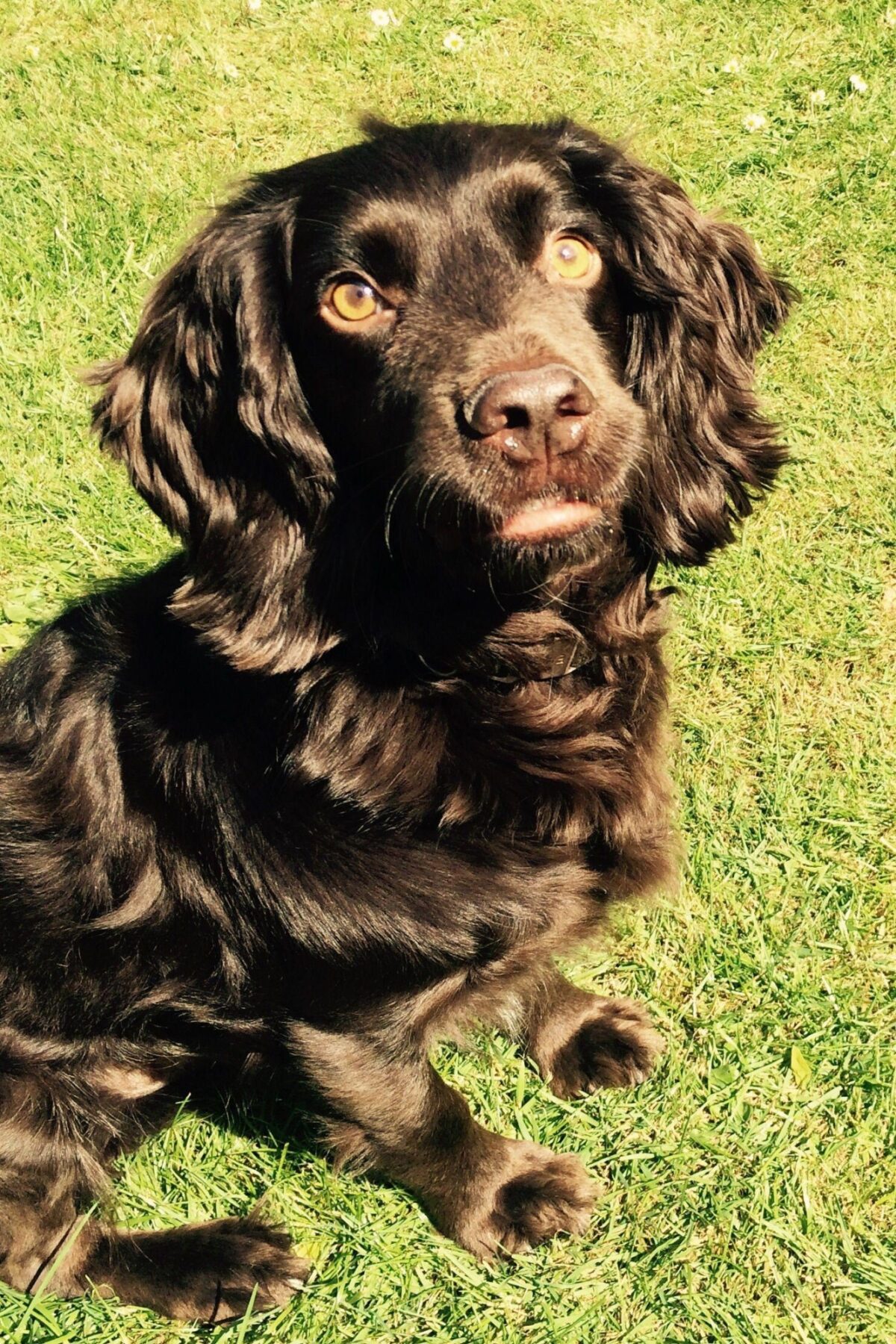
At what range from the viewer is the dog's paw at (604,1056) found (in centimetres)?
316

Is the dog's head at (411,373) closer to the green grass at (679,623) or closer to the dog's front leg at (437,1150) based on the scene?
the dog's front leg at (437,1150)

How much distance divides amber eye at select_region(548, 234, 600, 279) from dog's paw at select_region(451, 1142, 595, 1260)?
2142 mm

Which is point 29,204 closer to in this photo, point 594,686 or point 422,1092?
point 594,686

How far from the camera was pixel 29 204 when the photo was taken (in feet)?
17.2

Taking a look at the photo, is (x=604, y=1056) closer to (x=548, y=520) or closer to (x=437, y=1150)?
(x=437, y=1150)

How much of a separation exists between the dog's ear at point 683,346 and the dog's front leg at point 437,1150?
1325 millimetres

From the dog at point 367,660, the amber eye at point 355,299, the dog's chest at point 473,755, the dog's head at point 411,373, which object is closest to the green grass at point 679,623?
the dog at point 367,660

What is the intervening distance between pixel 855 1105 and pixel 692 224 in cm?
226

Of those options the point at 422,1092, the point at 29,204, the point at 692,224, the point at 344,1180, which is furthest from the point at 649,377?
the point at 29,204

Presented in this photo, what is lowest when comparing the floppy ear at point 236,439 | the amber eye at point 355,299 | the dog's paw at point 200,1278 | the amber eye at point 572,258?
the dog's paw at point 200,1278

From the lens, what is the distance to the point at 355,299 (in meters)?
2.27

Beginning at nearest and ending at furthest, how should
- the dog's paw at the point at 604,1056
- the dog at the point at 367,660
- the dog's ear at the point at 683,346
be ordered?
1. the dog at the point at 367,660
2. the dog's ear at the point at 683,346
3. the dog's paw at the point at 604,1056

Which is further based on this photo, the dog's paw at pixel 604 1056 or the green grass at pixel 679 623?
the dog's paw at pixel 604 1056

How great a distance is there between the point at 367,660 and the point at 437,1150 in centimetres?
125
